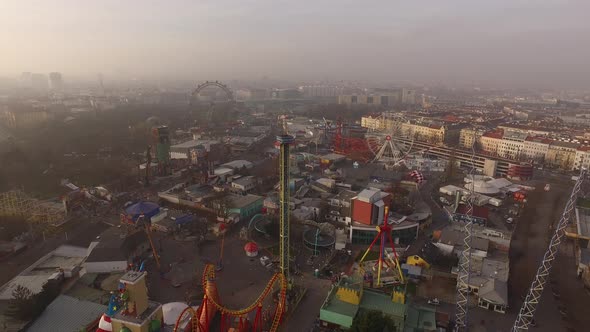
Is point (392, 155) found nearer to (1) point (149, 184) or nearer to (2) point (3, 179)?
(1) point (149, 184)

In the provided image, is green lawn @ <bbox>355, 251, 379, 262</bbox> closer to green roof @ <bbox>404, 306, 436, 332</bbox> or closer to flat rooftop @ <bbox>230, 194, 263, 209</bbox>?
green roof @ <bbox>404, 306, 436, 332</bbox>

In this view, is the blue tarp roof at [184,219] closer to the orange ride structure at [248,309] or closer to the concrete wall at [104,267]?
the concrete wall at [104,267]

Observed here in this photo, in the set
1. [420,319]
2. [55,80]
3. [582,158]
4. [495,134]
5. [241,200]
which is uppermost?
[55,80]

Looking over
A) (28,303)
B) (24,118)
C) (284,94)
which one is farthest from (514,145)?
(284,94)

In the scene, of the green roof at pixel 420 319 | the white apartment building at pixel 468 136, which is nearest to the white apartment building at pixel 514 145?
the white apartment building at pixel 468 136

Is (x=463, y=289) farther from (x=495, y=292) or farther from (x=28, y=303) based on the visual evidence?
(x=28, y=303)

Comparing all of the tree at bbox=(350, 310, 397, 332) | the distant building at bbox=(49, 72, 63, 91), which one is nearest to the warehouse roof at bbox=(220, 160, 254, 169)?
the tree at bbox=(350, 310, 397, 332)

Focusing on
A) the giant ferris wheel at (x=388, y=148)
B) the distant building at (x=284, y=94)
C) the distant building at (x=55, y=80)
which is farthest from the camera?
the distant building at (x=55, y=80)

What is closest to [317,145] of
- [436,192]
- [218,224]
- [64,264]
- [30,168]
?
[436,192]
